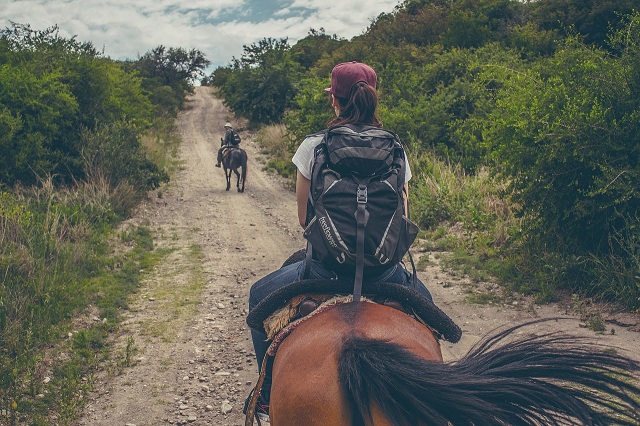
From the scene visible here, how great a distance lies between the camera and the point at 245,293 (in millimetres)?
8266

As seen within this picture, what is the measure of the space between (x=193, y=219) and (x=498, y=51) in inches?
407

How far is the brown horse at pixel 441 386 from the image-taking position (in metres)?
2.20

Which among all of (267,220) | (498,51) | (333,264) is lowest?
(267,220)

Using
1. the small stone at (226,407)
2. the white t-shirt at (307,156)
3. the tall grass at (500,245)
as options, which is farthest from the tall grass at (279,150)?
the white t-shirt at (307,156)

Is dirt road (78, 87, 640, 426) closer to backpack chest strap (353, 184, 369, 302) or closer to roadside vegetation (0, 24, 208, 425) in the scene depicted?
roadside vegetation (0, 24, 208, 425)

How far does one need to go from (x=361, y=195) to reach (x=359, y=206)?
55 mm

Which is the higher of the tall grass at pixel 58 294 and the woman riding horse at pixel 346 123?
the woman riding horse at pixel 346 123

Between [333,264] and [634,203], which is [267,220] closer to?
[634,203]

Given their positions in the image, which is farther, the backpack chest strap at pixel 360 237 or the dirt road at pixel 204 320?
the dirt road at pixel 204 320

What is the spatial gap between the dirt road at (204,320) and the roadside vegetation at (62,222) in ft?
0.80

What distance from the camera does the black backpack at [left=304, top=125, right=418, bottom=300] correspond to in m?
2.82

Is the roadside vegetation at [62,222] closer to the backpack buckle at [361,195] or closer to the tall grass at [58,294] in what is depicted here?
the tall grass at [58,294]

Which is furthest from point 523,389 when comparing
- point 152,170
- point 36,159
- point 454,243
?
point 152,170

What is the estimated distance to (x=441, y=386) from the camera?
2211 mm
